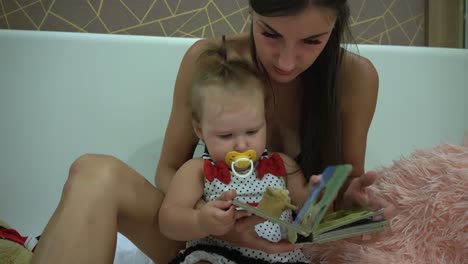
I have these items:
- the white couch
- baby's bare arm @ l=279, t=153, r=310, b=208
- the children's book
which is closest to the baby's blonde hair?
baby's bare arm @ l=279, t=153, r=310, b=208

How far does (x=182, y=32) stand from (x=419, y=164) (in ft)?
Result: 2.98

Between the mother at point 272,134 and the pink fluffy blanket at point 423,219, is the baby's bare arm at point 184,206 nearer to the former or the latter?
the mother at point 272,134

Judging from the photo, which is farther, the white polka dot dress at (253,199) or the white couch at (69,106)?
the white couch at (69,106)

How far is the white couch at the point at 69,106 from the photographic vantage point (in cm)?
139

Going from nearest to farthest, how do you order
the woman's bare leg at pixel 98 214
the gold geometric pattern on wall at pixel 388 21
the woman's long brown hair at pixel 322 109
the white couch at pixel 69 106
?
the woman's bare leg at pixel 98 214, the woman's long brown hair at pixel 322 109, the white couch at pixel 69 106, the gold geometric pattern on wall at pixel 388 21

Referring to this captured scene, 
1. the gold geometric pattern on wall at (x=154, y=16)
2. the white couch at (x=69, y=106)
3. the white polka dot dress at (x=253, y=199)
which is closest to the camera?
the white polka dot dress at (x=253, y=199)

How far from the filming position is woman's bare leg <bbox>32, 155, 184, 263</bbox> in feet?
2.46

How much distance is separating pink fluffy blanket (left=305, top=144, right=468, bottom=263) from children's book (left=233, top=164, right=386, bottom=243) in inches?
8.2

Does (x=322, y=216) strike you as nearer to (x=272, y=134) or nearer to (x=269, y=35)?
(x=269, y=35)

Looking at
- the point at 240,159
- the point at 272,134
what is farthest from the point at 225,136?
the point at 272,134

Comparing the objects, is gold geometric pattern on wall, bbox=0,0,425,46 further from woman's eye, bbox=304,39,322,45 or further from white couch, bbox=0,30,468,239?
woman's eye, bbox=304,39,322,45

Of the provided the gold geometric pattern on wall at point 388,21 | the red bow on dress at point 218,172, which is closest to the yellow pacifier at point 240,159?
the red bow on dress at point 218,172

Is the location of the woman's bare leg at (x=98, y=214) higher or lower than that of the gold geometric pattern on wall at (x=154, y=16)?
lower

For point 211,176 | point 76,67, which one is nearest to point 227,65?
point 211,176
